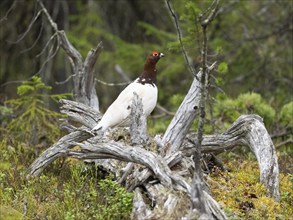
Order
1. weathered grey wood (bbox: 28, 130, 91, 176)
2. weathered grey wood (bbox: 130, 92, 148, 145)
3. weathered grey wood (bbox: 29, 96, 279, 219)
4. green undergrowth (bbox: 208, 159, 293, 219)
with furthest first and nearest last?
weathered grey wood (bbox: 28, 130, 91, 176) < weathered grey wood (bbox: 130, 92, 148, 145) < green undergrowth (bbox: 208, 159, 293, 219) < weathered grey wood (bbox: 29, 96, 279, 219)

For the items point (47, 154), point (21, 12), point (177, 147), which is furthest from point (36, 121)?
→ point (21, 12)

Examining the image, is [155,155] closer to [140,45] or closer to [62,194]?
[62,194]

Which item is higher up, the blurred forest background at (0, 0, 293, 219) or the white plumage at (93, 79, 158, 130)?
the blurred forest background at (0, 0, 293, 219)

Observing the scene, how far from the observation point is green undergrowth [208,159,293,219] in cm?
644

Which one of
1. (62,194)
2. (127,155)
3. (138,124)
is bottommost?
(62,194)

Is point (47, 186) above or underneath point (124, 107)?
underneath

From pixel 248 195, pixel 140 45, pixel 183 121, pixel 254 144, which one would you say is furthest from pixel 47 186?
pixel 140 45

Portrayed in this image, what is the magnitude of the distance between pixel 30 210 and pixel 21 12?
9.91 meters

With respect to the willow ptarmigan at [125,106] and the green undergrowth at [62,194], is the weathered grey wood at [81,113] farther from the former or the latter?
the green undergrowth at [62,194]

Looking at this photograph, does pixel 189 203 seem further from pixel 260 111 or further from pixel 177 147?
pixel 260 111

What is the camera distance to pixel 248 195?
6.86 m

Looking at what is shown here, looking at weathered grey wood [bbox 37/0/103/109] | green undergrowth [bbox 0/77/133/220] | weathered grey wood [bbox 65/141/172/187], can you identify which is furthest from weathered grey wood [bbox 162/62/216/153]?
weathered grey wood [bbox 37/0/103/109]

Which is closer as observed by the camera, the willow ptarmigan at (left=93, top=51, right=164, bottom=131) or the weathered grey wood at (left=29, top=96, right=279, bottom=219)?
the weathered grey wood at (left=29, top=96, right=279, bottom=219)

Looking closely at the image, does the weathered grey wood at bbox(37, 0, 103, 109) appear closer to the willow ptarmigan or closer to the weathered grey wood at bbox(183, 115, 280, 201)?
the willow ptarmigan
